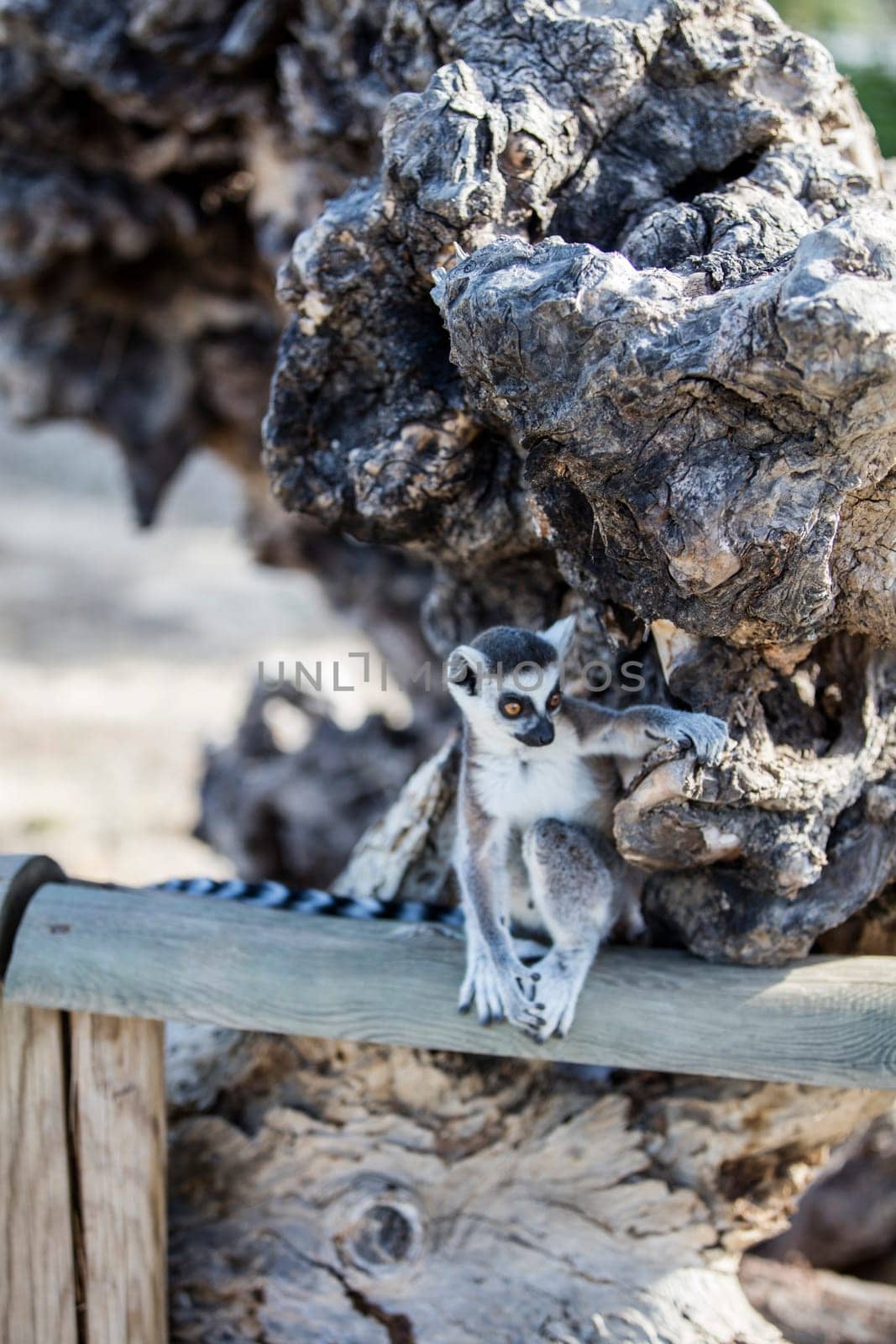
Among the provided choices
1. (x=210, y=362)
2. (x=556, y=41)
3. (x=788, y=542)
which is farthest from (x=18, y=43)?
(x=788, y=542)

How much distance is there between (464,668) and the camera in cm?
235

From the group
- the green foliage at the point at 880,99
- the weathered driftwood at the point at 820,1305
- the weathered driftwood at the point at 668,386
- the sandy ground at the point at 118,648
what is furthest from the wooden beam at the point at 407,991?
the green foliage at the point at 880,99

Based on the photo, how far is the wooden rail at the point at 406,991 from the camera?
2213 mm

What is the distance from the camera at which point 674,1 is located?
2.33m

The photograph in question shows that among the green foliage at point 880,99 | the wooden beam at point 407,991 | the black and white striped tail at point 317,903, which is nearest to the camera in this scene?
the wooden beam at point 407,991

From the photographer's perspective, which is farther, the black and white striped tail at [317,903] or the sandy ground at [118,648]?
the sandy ground at [118,648]

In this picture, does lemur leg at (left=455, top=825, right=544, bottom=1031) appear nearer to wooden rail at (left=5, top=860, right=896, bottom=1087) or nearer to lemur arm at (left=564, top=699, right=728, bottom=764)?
wooden rail at (left=5, top=860, right=896, bottom=1087)

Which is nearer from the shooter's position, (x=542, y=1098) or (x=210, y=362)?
(x=542, y=1098)

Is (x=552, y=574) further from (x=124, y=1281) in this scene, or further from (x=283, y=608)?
(x=283, y=608)

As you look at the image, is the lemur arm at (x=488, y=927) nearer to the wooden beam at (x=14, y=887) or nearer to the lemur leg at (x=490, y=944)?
the lemur leg at (x=490, y=944)

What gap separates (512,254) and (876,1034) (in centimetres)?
153

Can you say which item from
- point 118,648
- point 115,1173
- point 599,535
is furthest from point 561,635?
point 118,648

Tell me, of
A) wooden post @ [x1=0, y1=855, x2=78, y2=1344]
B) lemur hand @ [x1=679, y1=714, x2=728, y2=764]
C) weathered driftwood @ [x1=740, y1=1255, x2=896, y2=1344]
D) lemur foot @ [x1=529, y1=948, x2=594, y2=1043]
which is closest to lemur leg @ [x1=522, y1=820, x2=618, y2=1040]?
lemur foot @ [x1=529, y1=948, x2=594, y2=1043]

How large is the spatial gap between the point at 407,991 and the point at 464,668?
25.3 inches
